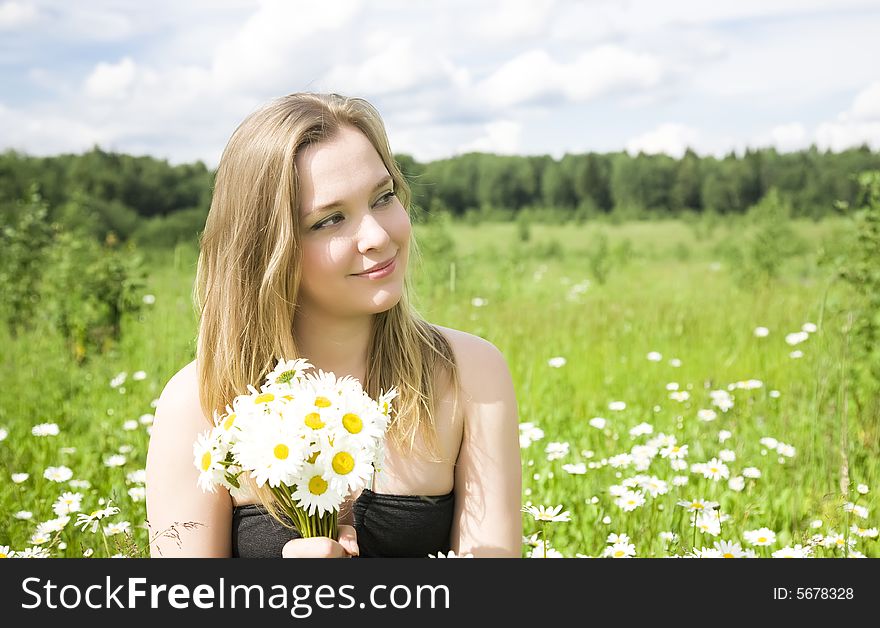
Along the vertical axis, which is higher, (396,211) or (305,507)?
(396,211)

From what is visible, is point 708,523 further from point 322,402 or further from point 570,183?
point 570,183

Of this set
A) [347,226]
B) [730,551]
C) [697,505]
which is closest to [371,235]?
[347,226]

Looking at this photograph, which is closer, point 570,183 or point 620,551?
point 620,551

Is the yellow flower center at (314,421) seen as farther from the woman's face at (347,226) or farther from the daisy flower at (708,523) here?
the daisy flower at (708,523)

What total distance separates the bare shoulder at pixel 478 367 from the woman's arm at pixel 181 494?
2.16 ft

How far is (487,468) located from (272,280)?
717 mm

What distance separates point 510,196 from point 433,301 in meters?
22.5

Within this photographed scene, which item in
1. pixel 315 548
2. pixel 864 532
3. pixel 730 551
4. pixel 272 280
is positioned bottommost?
pixel 864 532

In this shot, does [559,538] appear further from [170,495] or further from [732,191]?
[732,191]

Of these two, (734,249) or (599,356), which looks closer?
(599,356)

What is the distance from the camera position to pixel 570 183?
3112cm

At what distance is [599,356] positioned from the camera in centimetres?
549

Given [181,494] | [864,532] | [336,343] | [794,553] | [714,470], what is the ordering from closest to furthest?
1. [181,494]
2. [336,343]
3. [794,553]
4. [864,532]
5. [714,470]

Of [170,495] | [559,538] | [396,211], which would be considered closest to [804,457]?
[559,538]
